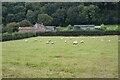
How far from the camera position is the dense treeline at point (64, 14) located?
59.7ft

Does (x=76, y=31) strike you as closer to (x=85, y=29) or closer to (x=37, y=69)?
(x=85, y=29)

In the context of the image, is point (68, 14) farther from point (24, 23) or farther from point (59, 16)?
point (24, 23)

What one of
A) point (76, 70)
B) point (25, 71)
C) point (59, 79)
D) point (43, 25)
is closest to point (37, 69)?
point (25, 71)

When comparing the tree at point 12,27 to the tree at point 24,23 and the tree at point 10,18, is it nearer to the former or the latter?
the tree at point 10,18

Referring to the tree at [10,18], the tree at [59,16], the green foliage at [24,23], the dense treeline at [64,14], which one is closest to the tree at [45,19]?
the dense treeline at [64,14]

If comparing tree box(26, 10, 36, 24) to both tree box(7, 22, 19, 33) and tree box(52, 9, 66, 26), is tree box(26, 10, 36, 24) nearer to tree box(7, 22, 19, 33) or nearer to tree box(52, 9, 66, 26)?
tree box(7, 22, 19, 33)

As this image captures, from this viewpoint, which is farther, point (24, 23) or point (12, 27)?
point (24, 23)

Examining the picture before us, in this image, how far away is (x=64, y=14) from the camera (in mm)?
20469

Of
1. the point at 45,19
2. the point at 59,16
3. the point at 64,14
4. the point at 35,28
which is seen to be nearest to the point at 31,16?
the point at 45,19

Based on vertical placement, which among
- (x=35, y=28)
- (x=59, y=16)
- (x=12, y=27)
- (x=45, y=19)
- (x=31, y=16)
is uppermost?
(x=31, y=16)

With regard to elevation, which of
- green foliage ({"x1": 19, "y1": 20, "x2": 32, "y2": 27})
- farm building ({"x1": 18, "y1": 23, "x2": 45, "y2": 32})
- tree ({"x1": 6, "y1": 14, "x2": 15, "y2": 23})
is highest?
tree ({"x1": 6, "y1": 14, "x2": 15, "y2": 23})

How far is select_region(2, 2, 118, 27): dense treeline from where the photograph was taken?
59.7 feet

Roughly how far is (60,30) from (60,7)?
157cm

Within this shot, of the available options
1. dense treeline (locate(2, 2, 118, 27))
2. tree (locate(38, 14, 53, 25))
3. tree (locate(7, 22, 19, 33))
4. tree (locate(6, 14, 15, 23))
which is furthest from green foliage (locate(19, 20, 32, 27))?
tree (locate(6, 14, 15, 23))
